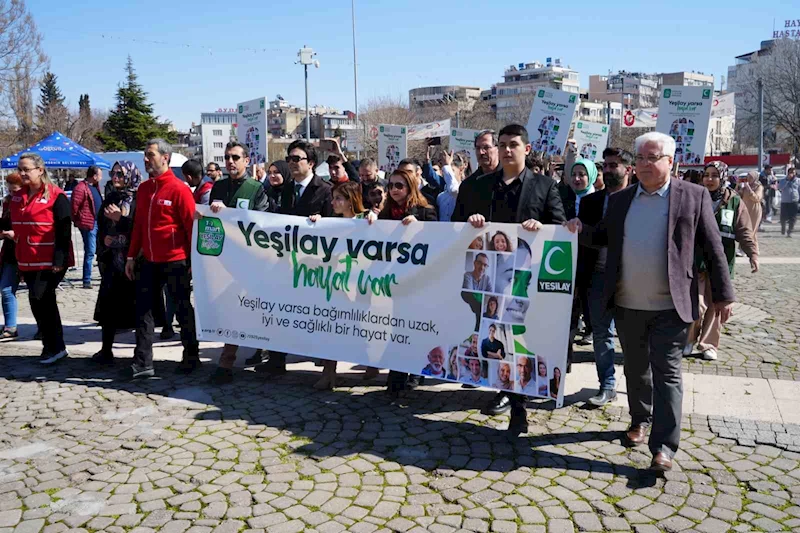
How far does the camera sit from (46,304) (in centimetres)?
685

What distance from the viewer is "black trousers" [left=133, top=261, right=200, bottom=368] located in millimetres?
6234

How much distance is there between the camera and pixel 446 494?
3932 mm

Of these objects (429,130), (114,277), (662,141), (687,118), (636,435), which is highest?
(429,130)

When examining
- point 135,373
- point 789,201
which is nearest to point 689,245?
point 135,373

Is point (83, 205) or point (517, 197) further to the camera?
point (83, 205)

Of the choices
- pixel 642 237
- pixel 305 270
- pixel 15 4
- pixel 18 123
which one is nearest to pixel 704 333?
pixel 642 237

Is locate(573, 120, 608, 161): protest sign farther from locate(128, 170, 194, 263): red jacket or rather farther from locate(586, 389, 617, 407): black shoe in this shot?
locate(128, 170, 194, 263): red jacket

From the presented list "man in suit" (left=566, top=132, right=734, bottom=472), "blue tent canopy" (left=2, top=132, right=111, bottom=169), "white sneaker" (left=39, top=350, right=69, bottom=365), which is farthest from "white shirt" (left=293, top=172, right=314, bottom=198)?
"blue tent canopy" (left=2, top=132, right=111, bottom=169)

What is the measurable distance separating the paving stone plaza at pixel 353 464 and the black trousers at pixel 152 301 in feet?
0.98

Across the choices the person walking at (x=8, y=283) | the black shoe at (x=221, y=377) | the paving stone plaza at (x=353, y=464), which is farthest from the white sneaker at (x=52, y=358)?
the black shoe at (x=221, y=377)

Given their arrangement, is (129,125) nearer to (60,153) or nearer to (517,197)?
(60,153)

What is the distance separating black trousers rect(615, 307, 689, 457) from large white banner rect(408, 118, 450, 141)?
1626cm

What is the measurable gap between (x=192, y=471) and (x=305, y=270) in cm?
204

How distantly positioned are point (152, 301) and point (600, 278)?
4037mm
